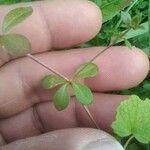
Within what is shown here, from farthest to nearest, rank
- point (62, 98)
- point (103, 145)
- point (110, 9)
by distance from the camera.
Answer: point (110, 9), point (62, 98), point (103, 145)

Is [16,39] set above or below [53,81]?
above

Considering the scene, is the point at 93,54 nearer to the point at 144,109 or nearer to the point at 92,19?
the point at 92,19

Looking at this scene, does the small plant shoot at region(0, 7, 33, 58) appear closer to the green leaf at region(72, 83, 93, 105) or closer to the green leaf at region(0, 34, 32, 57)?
the green leaf at region(0, 34, 32, 57)

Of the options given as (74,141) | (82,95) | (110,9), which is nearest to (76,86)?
(82,95)

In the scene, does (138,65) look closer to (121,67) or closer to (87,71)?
(121,67)

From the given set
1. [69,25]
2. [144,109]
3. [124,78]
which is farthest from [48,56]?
[144,109]
